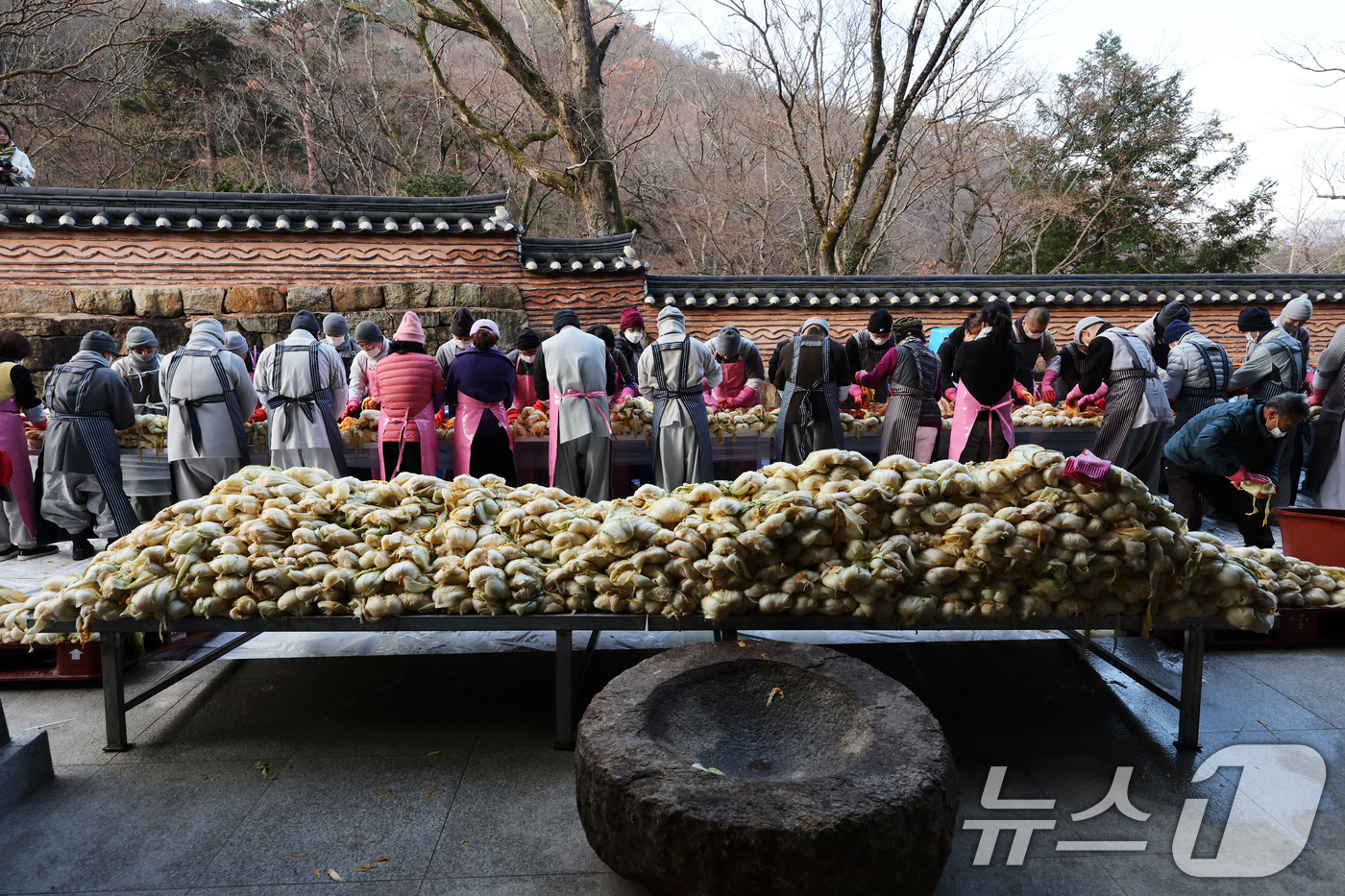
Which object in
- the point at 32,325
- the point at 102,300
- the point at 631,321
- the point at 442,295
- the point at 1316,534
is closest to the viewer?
the point at 1316,534

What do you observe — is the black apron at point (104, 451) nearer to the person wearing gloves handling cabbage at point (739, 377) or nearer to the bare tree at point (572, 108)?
the person wearing gloves handling cabbage at point (739, 377)

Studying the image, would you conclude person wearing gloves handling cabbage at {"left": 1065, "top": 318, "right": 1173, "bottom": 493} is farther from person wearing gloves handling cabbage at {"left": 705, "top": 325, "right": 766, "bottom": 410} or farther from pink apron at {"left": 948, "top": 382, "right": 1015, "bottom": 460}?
person wearing gloves handling cabbage at {"left": 705, "top": 325, "right": 766, "bottom": 410}

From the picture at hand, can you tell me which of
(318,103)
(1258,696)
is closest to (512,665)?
(1258,696)

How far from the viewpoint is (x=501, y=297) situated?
10.4m

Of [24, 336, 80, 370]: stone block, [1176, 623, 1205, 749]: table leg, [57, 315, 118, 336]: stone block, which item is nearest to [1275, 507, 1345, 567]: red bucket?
[1176, 623, 1205, 749]: table leg

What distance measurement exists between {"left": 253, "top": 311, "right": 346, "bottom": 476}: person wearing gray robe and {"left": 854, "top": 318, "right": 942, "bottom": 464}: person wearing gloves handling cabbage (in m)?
4.48

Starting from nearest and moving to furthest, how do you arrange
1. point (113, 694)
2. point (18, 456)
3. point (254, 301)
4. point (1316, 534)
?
point (113, 694), point (1316, 534), point (18, 456), point (254, 301)

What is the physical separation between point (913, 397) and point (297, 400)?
4.94m

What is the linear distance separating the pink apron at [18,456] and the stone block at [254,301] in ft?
16.0

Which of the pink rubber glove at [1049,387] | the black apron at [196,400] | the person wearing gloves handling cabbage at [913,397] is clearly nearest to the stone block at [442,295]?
the black apron at [196,400]

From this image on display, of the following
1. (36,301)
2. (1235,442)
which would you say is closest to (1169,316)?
(1235,442)

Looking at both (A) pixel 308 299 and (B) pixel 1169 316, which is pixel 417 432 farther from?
(B) pixel 1169 316

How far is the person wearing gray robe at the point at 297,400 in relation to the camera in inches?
217

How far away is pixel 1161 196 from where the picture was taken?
56.7 ft
